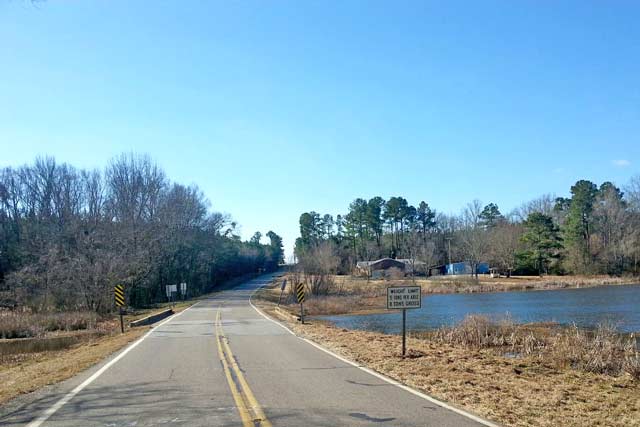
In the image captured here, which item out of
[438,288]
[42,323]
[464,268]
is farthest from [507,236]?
[42,323]

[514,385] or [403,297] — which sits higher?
[403,297]

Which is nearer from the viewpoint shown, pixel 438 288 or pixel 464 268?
pixel 438 288

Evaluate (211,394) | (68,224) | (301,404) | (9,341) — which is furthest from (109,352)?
(68,224)

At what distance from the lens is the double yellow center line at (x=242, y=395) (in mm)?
7793

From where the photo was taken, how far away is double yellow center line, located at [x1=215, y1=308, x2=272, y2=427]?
7.79 meters

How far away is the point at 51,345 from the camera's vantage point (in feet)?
91.6

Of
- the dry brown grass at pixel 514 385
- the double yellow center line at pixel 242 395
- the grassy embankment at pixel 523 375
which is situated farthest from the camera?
Result: the grassy embankment at pixel 523 375

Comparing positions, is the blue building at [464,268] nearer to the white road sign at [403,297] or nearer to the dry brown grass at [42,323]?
the dry brown grass at [42,323]

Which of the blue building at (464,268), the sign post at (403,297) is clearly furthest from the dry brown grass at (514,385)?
the blue building at (464,268)

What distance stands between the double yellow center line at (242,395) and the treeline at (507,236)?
5356 cm

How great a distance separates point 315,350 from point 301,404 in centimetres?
815

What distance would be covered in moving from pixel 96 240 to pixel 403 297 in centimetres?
4249

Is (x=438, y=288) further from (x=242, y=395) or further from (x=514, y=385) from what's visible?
(x=242, y=395)

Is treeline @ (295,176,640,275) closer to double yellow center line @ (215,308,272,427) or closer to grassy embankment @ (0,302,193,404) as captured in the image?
grassy embankment @ (0,302,193,404)
